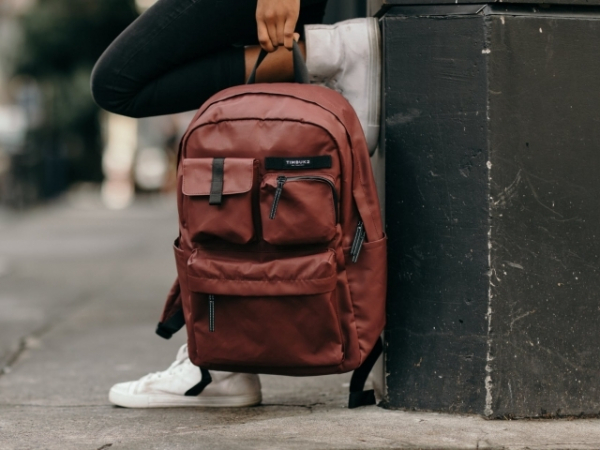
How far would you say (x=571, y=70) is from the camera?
103 inches

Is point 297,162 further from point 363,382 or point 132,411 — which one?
point 132,411

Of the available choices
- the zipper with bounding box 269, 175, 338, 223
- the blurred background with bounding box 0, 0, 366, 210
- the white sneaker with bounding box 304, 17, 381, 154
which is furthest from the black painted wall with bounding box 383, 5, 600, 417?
the blurred background with bounding box 0, 0, 366, 210

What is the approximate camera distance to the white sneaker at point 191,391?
9.49 feet

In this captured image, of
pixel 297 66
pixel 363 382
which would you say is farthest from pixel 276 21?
pixel 363 382

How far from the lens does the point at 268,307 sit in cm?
243

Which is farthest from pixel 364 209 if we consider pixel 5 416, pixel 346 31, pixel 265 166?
pixel 5 416

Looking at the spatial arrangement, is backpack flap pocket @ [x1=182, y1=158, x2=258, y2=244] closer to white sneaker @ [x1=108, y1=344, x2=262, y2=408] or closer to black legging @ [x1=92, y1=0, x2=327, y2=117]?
black legging @ [x1=92, y1=0, x2=327, y2=117]

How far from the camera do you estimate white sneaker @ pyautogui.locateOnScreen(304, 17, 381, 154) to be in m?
2.73

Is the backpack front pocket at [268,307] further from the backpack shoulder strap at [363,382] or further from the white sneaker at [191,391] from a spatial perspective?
the white sneaker at [191,391]

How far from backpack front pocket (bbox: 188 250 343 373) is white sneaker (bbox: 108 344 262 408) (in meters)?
0.39

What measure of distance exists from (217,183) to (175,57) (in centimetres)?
54

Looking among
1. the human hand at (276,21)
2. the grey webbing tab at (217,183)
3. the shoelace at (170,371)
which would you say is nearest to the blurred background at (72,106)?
the shoelace at (170,371)

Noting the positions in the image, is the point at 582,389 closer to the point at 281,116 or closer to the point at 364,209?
the point at 364,209

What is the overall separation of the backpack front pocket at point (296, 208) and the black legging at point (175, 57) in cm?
55
